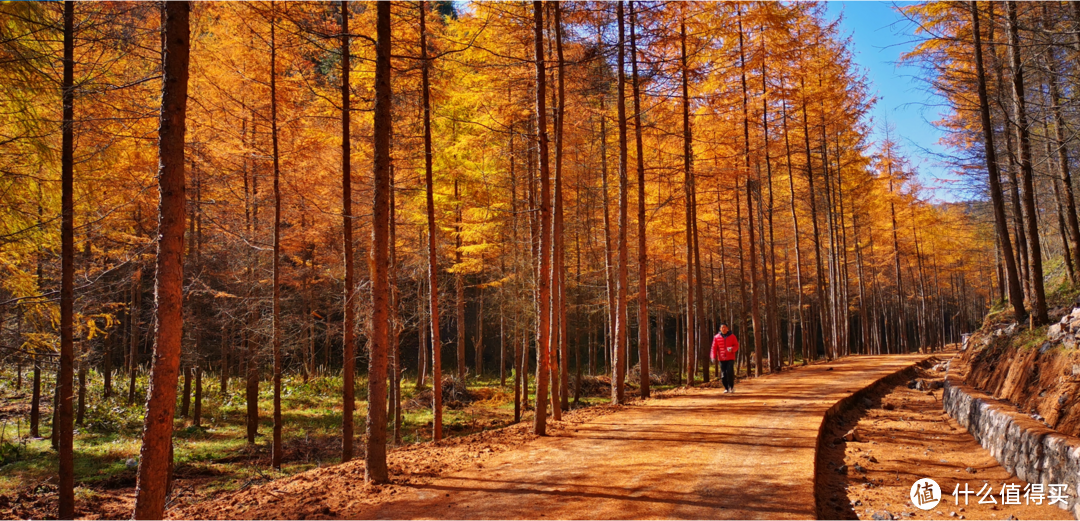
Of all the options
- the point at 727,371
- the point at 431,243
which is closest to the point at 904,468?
the point at 727,371

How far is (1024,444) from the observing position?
23.3 feet

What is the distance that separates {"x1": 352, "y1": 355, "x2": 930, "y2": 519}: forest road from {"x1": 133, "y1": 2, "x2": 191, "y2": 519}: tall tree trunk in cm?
193

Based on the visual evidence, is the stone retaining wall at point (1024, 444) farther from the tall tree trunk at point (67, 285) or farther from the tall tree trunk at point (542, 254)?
the tall tree trunk at point (67, 285)

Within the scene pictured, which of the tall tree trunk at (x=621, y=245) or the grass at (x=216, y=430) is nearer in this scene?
the tall tree trunk at (x=621, y=245)

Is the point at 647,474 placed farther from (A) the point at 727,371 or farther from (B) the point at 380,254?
(A) the point at 727,371

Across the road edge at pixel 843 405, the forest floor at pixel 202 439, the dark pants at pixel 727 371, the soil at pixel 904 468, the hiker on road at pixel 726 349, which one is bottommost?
the forest floor at pixel 202 439

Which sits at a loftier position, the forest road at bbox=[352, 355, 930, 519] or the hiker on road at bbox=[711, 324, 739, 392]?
the hiker on road at bbox=[711, 324, 739, 392]

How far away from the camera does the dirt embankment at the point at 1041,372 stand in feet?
23.0

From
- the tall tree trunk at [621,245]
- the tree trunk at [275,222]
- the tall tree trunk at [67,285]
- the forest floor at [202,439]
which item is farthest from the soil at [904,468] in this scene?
the tree trunk at [275,222]

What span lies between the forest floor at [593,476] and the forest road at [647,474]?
1cm

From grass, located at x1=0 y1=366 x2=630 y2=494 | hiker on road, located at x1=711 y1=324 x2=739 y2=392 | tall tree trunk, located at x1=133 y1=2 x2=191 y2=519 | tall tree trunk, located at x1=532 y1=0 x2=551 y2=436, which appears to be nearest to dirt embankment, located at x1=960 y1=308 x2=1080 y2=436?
hiker on road, located at x1=711 y1=324 x2=739 y2=392

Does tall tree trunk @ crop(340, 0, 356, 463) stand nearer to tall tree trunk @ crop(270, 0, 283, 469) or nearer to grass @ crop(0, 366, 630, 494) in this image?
tall tree trunk @ crop(270, 0, 283, 469)

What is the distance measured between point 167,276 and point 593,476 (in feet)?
16.4

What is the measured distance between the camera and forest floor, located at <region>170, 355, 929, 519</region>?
19.0 ft
